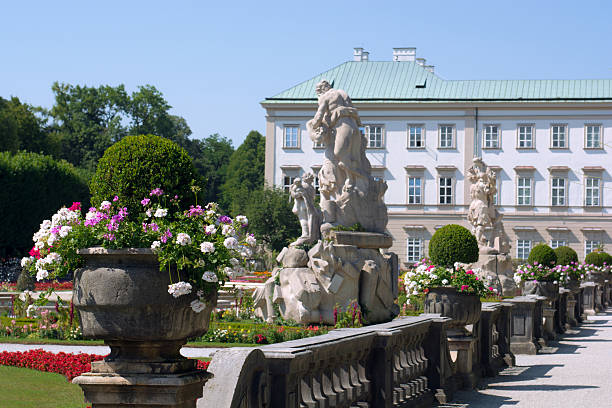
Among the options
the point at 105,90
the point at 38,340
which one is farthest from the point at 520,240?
the point at 38,340

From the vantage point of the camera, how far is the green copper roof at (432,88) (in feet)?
205

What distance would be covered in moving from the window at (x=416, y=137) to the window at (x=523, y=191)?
7.02 m

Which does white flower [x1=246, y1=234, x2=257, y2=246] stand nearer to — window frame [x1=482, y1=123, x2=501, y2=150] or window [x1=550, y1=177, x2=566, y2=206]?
window frame [x1=482, y1=123, x2=501, y2=150]

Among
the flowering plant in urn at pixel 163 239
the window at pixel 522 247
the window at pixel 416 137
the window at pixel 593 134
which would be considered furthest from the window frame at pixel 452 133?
the flowering plant in urn at pixel 163 239

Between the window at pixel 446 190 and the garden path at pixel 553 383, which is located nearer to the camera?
the garden path at pixel 553 383

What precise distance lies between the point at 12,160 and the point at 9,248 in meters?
4.49

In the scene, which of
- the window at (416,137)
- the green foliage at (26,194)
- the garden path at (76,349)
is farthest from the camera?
the window at (416,137)

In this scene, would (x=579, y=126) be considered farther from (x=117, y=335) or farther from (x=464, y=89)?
(x=117, y=335)

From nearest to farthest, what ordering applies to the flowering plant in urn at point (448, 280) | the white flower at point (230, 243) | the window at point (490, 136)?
the white flower at point (230, 243) < the flowering plant in urn at point (448, 280) < the window at point (490, 136)

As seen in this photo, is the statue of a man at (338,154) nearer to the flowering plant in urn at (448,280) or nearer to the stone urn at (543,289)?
the flowering plant in urn at (448,280)

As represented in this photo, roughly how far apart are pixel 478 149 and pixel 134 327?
195ft

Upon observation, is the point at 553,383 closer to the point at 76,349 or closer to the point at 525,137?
the point at 76,349

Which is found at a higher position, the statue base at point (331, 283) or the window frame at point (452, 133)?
the window frame at point (452, 133)

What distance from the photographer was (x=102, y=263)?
4.77 meters
